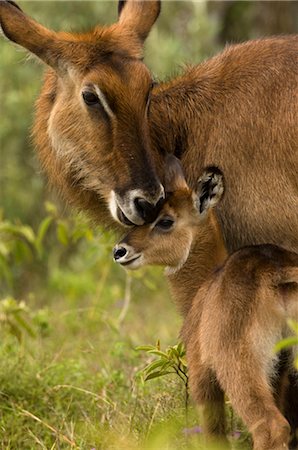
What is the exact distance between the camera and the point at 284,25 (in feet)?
49.9

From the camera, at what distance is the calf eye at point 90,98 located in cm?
Result: 673

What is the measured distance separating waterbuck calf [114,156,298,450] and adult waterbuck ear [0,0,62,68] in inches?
40.7

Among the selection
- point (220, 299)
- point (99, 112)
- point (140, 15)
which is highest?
point (140, 15)

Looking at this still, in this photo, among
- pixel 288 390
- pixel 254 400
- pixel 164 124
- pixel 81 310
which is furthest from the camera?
pixel 81 310

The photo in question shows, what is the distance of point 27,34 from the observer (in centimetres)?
691

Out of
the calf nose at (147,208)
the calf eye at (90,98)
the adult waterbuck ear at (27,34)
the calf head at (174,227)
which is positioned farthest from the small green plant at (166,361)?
the adult waterbuck ear at (27,34)

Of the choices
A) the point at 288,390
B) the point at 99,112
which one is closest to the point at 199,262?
the point at 288,390

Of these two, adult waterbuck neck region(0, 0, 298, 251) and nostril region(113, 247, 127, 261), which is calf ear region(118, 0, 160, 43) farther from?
nostril region(113, 247, 127, 261)

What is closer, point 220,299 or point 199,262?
point 220,299

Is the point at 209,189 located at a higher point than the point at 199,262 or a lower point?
higher

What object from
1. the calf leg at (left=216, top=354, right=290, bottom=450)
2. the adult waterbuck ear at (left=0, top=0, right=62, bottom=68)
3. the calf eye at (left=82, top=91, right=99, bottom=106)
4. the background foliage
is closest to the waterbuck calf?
the calf leg at (left=216, top=354, right=290, bottom=450)

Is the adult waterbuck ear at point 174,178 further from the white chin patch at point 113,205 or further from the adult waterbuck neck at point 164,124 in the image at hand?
the white chin patch at point 113,205

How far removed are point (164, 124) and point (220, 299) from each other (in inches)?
66.8

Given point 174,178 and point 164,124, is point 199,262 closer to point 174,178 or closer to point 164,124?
point 174,178
